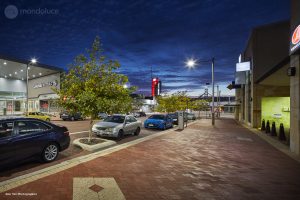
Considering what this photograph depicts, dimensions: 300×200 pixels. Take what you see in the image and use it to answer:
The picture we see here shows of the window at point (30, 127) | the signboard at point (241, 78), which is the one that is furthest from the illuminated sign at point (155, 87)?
the window at point (30, 127)

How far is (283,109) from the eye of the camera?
66.4ft

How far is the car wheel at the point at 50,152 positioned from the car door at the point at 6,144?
108 cm

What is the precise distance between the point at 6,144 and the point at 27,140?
2.01ft

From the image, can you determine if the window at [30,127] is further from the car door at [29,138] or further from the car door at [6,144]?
the car door at [6,144]

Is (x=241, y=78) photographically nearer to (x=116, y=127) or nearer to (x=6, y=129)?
(x=116, y=127)

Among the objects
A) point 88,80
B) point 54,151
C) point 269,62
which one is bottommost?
point 54,151

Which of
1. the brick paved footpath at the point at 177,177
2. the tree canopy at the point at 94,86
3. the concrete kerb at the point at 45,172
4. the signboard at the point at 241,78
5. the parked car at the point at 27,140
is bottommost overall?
the brick paved footpath at the point at 177,177

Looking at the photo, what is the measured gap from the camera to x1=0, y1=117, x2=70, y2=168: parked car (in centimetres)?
547

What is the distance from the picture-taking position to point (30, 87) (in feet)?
170

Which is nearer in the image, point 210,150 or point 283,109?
point 210,150

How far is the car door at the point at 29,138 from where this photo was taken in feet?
18.9

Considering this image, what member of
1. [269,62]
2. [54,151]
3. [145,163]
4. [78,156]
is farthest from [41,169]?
[269,62]

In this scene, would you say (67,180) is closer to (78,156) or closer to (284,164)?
(78,156)

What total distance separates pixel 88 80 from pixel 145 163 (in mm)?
5150
